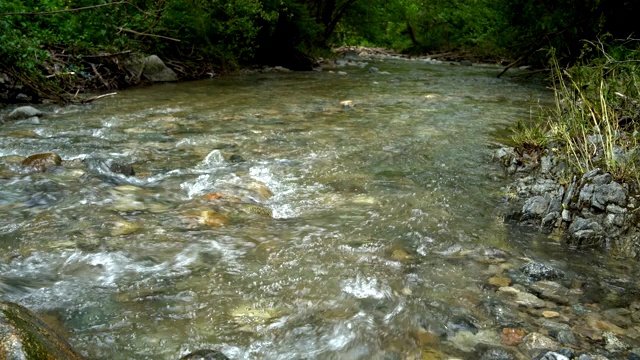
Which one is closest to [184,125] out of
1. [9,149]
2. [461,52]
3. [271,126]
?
[271,126]

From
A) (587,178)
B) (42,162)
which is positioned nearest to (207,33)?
(42,162)

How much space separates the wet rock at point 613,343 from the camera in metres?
2.06

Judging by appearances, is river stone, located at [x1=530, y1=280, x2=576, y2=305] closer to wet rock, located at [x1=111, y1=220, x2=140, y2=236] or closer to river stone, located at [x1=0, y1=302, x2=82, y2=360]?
river stone, located at [x1=0, y1=302, x2=82, y2=360]

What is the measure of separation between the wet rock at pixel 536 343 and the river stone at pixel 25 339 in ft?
5.45

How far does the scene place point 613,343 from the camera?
2.09 m

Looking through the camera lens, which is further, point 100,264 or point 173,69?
point 173,69

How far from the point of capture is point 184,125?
608 cm

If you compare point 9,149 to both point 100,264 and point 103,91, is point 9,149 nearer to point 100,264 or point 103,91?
point 100,264

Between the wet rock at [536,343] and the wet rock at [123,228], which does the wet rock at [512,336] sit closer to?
the wet rock at [536,343]

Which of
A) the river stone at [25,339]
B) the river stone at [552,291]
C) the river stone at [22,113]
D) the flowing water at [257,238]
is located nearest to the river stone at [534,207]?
the flowing water at [257,238]

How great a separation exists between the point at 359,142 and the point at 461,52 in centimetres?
1516

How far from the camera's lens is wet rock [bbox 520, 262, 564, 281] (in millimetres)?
2623

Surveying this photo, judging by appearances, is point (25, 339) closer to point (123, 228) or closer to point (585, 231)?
point (123, 228)

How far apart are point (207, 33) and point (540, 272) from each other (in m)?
9.57
